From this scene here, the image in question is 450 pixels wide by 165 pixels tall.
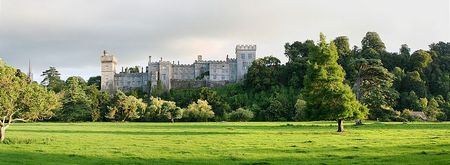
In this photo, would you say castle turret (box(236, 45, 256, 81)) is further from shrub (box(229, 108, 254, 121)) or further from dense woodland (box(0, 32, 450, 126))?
shrub (box(229, 108, 254, 121))

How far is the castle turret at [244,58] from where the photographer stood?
6176 inches

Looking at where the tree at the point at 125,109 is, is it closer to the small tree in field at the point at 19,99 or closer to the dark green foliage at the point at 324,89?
the dark green foliage at the point at 324,89

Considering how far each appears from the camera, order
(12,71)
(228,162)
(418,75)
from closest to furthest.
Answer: (228,162)
(12,71)
(418,75)

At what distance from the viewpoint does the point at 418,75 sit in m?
107

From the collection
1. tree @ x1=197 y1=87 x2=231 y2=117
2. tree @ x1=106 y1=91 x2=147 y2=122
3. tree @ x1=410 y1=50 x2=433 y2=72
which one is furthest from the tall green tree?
tree @ x1=410 y1=50 x2=433 y2=72

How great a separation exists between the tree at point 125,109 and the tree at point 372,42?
190 feet

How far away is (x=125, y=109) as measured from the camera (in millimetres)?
101625

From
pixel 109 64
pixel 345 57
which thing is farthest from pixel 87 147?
pixel 109 64

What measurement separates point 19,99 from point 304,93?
23944mm

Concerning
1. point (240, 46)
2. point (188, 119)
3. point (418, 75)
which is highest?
point (240, 46)

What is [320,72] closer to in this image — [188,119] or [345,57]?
[188,119]

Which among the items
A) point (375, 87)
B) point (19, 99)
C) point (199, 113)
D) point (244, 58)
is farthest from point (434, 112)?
point (244, 58)

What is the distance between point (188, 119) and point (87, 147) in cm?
6988

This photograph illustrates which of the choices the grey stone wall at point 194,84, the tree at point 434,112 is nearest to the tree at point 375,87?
the tree at point 434,112
